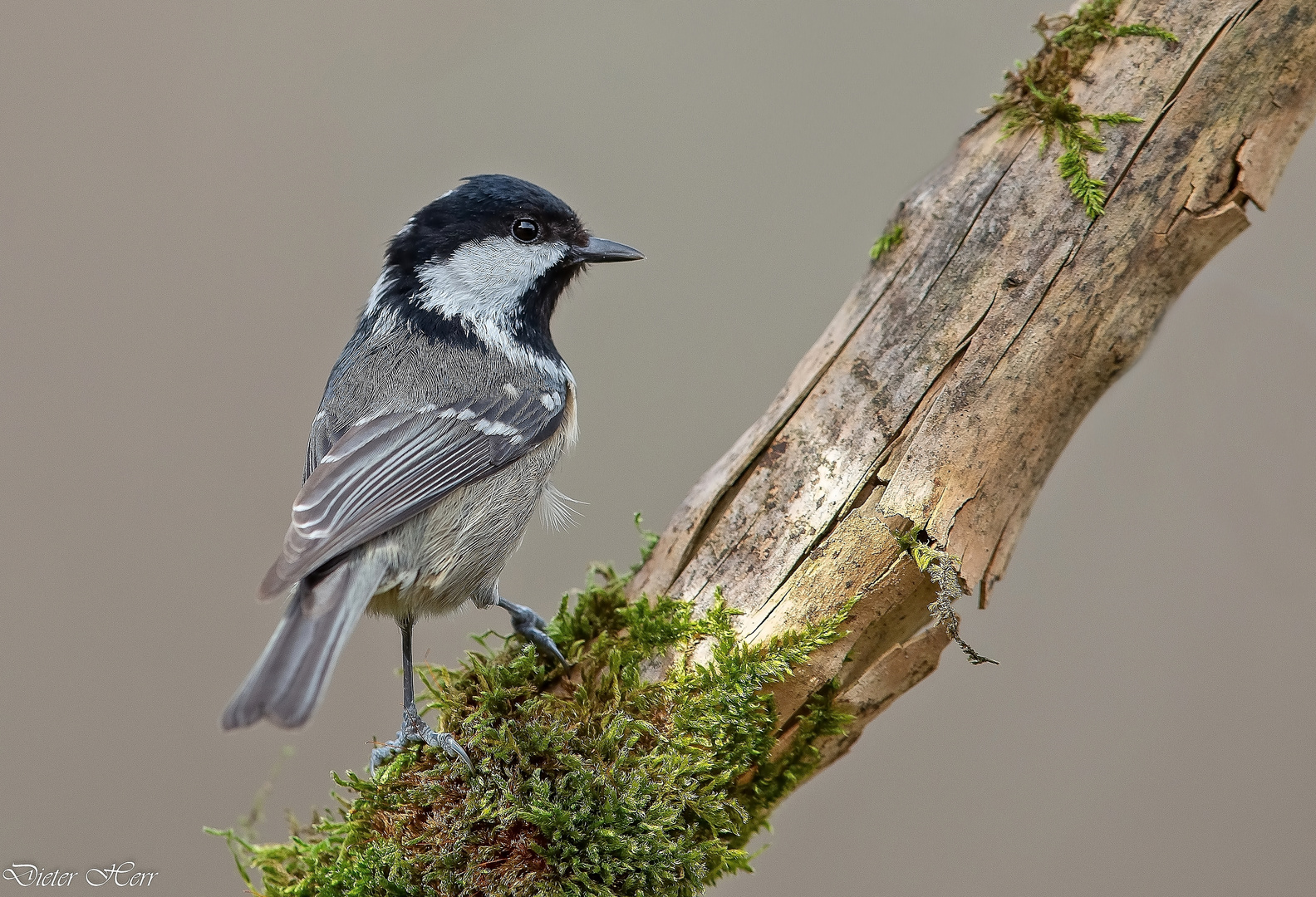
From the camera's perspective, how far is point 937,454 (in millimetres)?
2260

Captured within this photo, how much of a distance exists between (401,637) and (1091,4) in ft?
8.32

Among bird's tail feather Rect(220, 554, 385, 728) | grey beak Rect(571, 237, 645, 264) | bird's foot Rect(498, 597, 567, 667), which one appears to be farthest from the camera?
grey beak Rect(571, 237, 645, 264)

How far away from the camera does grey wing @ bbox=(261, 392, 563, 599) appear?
2152 mm

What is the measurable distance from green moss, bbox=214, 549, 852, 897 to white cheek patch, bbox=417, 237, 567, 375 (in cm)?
97

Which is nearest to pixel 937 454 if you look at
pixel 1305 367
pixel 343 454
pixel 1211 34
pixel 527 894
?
pixel 1211 34

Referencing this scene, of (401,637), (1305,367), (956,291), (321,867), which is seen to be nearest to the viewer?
(321,867)

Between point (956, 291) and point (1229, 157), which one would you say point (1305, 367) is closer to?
point (1229, 157)

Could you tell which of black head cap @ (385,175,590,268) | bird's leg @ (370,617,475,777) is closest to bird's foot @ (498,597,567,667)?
bird's leg @ (370,617,475,777)

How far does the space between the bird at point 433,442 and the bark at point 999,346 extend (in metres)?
0.65

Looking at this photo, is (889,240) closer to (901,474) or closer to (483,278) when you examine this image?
(901,474)

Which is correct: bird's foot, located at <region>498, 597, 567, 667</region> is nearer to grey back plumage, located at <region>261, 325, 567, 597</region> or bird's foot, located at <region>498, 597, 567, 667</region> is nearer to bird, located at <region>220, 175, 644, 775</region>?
bird, located at <region>220, 175, 644, 775</region>

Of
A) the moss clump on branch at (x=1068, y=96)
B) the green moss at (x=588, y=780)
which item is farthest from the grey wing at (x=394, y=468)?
the moss clump on branch at (x=1068, y=96)

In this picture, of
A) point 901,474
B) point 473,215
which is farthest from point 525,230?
point 901,474

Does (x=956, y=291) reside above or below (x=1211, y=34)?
below
